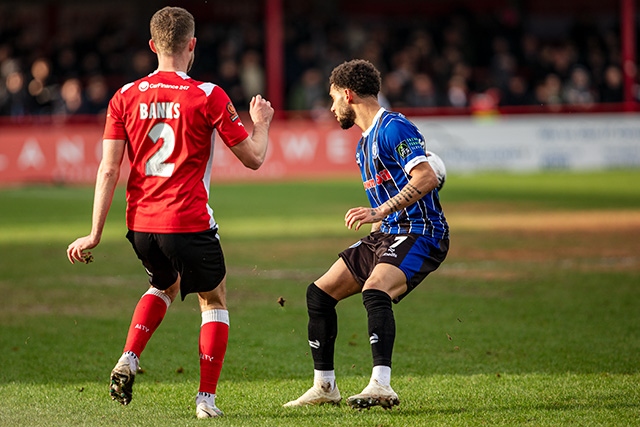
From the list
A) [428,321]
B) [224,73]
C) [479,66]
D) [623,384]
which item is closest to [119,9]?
[224,73]

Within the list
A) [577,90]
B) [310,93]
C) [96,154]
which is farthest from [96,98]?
[577,90]

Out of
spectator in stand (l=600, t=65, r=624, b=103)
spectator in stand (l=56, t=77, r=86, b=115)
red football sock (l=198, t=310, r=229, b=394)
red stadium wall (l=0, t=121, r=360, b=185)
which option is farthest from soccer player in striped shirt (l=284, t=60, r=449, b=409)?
spectator in stand (l=600, t=65, r=624, b=103)

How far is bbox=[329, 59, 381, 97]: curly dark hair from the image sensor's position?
588 centimetres

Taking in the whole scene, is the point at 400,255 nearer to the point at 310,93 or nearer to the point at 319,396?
the point at 319,396

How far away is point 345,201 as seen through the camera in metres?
19.1

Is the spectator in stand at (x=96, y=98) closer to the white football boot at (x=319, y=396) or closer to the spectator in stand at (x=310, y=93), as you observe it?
the spectator in stand at (x=310, y=93)

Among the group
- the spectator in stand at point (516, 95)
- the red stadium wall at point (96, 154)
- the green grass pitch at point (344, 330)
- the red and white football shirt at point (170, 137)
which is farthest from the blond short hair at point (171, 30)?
the spectator in stand at point (516, 95)

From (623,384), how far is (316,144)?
59.7ft

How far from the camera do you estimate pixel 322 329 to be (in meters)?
5.98

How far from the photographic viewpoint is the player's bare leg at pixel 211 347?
18.4 feet

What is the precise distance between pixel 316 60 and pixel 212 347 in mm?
23647

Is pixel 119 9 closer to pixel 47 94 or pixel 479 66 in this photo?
pixel 47 94

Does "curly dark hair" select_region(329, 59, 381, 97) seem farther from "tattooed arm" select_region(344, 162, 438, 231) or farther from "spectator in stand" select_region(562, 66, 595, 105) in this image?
"spectator in stand" select_region(562, 66, 595, 105)

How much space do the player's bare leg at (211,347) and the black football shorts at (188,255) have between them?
0.48 feet
